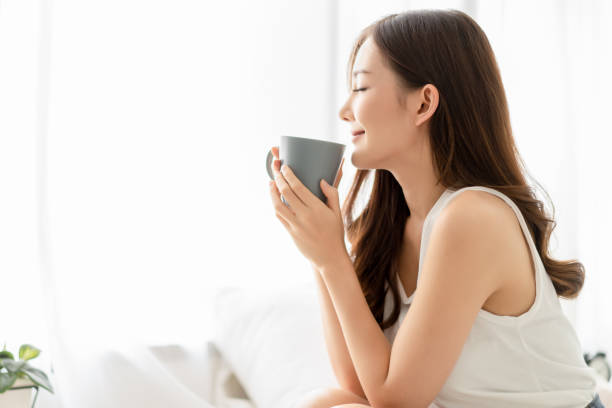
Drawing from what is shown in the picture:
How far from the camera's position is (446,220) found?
0.95 meters

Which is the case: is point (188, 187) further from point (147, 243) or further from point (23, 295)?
point (23, 295)

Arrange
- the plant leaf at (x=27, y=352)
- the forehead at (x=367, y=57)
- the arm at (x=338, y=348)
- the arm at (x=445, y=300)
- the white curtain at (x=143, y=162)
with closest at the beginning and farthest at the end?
the arm at (x=445, y=300)
the forehead at (x=367, y=57)
the arm at (x=338, y=348)
the plant leaf at (x=27, y=352)
the white curtain at (x=143, y=162)

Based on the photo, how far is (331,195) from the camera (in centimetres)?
101

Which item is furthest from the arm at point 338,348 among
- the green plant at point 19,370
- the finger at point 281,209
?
the green plant at point 19,370

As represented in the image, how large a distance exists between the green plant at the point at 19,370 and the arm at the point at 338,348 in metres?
0.60

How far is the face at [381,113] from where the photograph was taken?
40.1 inches

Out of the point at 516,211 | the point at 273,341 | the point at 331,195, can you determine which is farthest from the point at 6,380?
the point at 516,211

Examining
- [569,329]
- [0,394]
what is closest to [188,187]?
[0,394]

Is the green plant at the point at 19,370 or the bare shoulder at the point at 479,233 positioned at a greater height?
the bare shoulder at the point at 479,233

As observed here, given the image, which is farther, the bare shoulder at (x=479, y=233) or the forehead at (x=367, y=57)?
the forehead at (x=367, y=57)

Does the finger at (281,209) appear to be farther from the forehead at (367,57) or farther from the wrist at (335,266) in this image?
the forehead at (367,57)

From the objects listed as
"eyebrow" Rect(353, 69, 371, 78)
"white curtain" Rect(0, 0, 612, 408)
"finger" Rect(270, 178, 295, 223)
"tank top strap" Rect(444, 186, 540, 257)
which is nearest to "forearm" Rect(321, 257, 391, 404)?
"finger" Rect(270, 178, 295, 223)

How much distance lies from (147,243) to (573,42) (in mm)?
1525

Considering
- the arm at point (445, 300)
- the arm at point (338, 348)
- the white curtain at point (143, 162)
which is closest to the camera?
the arm at point (445, 300)
